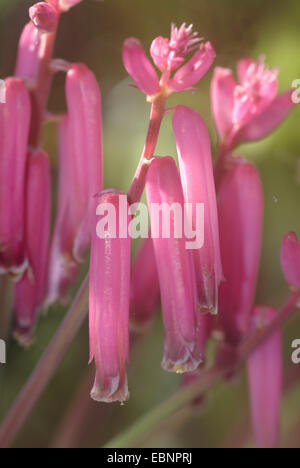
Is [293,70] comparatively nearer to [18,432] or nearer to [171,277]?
[171,277]

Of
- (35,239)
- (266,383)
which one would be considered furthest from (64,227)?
(266,383)

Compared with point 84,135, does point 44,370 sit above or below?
below

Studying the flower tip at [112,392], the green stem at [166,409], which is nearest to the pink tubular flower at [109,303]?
the flower tip at [112,392]

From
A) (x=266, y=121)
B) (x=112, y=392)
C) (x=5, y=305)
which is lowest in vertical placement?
(x=112, y=392)

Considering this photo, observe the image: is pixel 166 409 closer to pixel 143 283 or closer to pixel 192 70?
pixel 143 283

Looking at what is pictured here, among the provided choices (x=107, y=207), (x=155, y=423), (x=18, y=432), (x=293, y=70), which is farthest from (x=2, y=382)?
(x=293, y=70)

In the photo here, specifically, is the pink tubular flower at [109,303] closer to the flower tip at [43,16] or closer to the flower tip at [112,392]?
the flower tip at [112,392]
